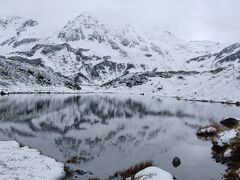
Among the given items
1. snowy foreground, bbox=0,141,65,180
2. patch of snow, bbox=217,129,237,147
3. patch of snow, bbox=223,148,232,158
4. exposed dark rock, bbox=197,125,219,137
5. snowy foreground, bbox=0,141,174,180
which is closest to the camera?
snowy foreground, bbox=0,141,174,180

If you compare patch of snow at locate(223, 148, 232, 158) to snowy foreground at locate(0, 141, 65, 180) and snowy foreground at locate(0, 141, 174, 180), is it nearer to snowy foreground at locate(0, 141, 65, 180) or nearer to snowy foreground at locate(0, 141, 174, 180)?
snowy foreground at locate(0, 141, 174, 180)

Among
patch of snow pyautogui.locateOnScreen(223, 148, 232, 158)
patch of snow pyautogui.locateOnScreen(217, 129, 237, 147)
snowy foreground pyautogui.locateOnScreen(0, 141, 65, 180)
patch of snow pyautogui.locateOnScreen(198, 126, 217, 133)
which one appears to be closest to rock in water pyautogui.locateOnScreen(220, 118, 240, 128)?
patch of snow pyautogui.locateOnScreen(198, 126, 217, 133)

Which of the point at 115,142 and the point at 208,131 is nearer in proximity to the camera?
the point at 115,142

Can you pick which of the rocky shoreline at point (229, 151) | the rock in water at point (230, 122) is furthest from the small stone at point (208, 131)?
the rocky shoreline at point (229, 151)

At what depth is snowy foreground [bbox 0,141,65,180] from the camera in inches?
999

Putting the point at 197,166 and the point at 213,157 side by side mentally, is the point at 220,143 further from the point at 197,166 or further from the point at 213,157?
the point at 197,166

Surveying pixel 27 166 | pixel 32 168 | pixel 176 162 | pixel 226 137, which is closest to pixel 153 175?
pixel 176 162

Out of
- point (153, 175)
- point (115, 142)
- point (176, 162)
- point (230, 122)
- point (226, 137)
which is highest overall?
point (226, 137)

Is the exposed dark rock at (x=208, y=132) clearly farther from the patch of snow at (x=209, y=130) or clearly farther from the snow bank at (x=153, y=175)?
the snow bank at (x=153, y=175)

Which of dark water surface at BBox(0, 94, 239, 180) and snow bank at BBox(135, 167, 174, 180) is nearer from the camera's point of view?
snow bank at BBox(135, 167, 174, 180)

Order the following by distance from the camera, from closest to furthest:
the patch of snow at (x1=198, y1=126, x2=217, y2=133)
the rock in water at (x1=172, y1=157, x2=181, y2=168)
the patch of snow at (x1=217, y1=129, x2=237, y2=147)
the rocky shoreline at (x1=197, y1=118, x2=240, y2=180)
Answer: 1. the rocky shoreline at (x1=197, y1=118, x2=240, y2=180)
2. the rock in water at (x1=172, y1=157, x2=181, y2=168)
3. the patch of snow at (x1=217, y1=129, x2=237, y2=147)
4. the patch of snow at (x1=198, y1=126, x2=217, y2=133)

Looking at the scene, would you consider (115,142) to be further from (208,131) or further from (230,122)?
(230,122)

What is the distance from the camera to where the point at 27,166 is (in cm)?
2772

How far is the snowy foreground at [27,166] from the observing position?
25.4m
